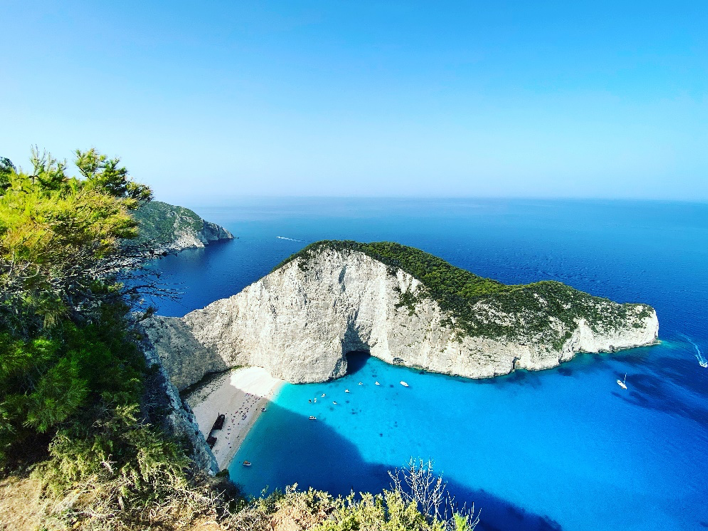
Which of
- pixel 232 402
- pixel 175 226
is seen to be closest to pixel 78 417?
pixel 232 402

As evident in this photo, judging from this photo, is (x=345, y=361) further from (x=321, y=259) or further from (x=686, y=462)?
(x=686, y=462)

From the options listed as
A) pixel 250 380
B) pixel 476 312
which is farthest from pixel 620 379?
pixel 250 380

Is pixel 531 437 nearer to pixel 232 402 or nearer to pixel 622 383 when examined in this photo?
pixel 622 383

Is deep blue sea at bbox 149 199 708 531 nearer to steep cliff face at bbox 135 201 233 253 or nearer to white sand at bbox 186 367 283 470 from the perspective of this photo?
white sand at bbox 186 367 283 470

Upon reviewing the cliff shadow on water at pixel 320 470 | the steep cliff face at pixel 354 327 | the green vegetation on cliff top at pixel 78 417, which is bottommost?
the cliff shadow on water at pixel 320 470

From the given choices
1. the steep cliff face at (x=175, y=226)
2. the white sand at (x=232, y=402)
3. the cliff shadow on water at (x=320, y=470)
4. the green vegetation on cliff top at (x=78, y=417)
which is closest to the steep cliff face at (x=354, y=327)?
the white sand at (x=232, y=402)

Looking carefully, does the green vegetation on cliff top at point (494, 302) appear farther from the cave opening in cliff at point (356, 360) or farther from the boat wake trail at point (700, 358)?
the cave opening in cliff at point (356, 360)
